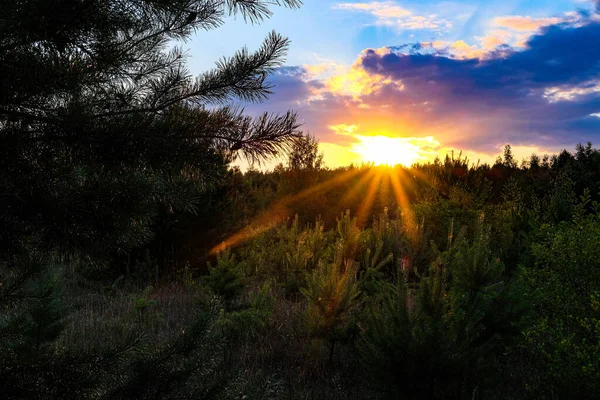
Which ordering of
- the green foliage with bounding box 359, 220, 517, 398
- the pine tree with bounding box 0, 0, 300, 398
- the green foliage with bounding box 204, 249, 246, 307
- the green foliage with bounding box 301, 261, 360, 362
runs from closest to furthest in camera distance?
the pine tree with bounding box 0, 0, 300, 398 < the green foliage with bounding box 359, 220, 517, 398 < the green foliage with bounding box 301, 261, 360, 362 < the green foliage with bounding box 204, 249, 246, 307

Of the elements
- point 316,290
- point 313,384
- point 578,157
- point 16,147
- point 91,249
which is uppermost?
point 578,157

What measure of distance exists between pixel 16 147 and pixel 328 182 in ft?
55.3

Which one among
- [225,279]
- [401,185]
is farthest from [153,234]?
[401,185]

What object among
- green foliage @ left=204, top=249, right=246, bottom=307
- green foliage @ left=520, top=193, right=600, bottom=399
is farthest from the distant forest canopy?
green foliage @ left=520, top=193, right=600, bottom=399

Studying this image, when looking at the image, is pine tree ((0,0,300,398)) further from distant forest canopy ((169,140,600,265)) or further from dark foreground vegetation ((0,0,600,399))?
distant forest canopy ((169,140,600,265))

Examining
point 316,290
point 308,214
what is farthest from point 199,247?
point 308,214

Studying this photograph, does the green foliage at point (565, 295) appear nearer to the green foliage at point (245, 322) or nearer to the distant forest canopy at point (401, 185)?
the green foliage at point (245, 322)

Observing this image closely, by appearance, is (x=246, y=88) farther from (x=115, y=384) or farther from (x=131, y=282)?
(x=131, y=282)

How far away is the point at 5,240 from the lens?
3201 millimetres

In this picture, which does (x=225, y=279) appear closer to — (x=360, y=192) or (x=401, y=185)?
(x=360, y=192)

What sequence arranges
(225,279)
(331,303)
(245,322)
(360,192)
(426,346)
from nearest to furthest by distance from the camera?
(426,346), (331,303), (245,322), (225,279), (360,192)

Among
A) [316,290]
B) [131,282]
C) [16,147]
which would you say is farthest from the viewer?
[131,282]

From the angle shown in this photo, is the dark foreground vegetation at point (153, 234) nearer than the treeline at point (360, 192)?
Yes

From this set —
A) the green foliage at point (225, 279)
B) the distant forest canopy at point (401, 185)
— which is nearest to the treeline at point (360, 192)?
the distant forest canopy at point (401, 185)
